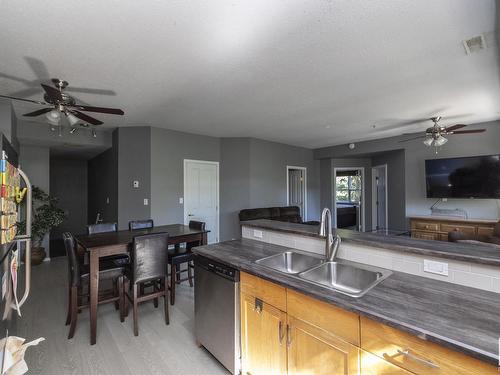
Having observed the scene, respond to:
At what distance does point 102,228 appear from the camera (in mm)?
3449

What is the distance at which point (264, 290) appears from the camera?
1.64m

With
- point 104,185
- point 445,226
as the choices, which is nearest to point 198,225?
point 104,185

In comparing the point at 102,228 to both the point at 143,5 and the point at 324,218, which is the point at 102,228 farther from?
the point at 324,218

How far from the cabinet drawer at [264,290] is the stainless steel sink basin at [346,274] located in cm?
17

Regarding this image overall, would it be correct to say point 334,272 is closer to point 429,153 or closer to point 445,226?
point 445,226

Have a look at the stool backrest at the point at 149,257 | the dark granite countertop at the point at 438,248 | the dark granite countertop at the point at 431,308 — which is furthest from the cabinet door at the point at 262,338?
the stool backrest at the point at 149,257

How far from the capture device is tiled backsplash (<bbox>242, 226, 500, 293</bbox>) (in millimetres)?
1278

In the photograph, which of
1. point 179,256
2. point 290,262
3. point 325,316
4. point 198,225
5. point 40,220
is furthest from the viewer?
point 40,220

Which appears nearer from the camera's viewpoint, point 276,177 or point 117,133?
point 117,133

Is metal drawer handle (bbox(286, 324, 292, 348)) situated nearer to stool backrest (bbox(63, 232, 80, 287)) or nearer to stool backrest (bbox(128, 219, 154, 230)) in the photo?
stool backrest (bbox(63, 232, 80, 287))

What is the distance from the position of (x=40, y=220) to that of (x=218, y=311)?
465cm

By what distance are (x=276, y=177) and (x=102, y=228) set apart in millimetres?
4232

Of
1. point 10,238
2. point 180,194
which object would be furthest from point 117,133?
point 10,238

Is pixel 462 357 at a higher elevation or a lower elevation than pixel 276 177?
lower
